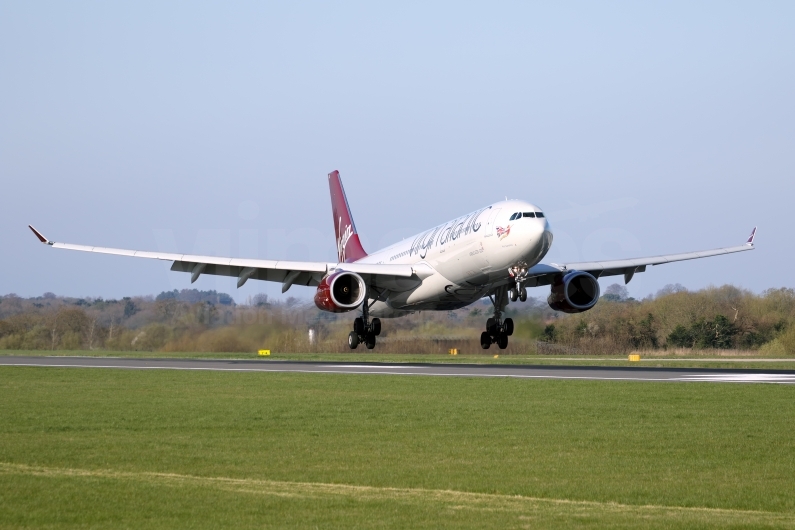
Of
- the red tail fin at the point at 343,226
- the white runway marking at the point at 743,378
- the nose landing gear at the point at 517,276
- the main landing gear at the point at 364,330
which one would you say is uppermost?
the red tail fin at the point at 343,226

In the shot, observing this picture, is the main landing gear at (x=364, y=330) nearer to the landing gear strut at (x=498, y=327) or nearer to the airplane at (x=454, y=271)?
the airplane at (x=454, y=271)

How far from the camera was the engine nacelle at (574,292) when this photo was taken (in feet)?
146

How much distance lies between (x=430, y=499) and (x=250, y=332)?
43.7 meters

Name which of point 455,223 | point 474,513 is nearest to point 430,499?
point 474,513

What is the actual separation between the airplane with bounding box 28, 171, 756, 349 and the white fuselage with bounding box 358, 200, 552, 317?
4 centimetres

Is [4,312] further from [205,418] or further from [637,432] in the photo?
[637,432]

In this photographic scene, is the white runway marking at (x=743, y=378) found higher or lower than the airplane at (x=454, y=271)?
lower

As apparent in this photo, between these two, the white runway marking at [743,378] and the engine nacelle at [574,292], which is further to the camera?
the engine nacelle at [574,292]

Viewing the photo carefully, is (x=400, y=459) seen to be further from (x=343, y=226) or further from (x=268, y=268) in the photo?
(x=343, y=226)

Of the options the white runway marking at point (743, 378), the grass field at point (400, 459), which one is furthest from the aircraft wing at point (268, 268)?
the grass field at point (400, 459)

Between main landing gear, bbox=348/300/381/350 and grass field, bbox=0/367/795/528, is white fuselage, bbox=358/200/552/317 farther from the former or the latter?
grass field, bbox=0/367/795/528

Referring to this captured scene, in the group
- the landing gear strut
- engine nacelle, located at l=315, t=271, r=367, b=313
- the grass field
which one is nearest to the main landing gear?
engine nacelle, located at l=315, t=271, r=367, b=313

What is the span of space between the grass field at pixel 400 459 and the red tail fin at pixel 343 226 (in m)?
31.0

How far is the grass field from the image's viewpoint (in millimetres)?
11031
